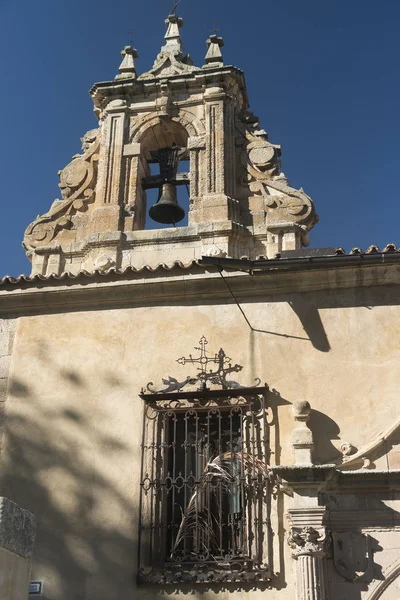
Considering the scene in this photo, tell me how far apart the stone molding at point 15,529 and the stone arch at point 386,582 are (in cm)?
338

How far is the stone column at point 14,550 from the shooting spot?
3.97 metres

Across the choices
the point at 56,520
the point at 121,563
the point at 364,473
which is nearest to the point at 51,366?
the point at 56,520

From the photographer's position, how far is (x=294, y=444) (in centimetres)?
710

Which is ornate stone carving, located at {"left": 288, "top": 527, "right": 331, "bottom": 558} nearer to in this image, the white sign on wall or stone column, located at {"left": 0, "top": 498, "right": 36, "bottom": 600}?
the white sign on wall

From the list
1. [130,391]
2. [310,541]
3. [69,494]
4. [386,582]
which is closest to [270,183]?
[130,391]

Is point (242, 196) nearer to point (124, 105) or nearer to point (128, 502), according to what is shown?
point (124, 105)

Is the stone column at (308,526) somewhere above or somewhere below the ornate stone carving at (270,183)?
below

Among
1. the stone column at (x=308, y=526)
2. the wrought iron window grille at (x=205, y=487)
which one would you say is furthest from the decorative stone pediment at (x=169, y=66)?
the stone column at (x=308, y=526)

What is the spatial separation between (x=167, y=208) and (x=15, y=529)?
6.82 metres

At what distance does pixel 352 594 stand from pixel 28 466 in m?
3.39

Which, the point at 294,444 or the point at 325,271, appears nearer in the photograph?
the point at 294,444

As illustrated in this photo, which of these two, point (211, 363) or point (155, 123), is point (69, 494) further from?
point (155, 123)

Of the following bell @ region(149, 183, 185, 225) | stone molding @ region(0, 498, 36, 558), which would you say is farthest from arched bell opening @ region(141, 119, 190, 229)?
stone molding @ region(0, 498, 36, 558)

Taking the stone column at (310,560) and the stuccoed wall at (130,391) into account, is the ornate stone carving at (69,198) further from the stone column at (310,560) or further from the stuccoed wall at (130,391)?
the stone column at (310,560)
